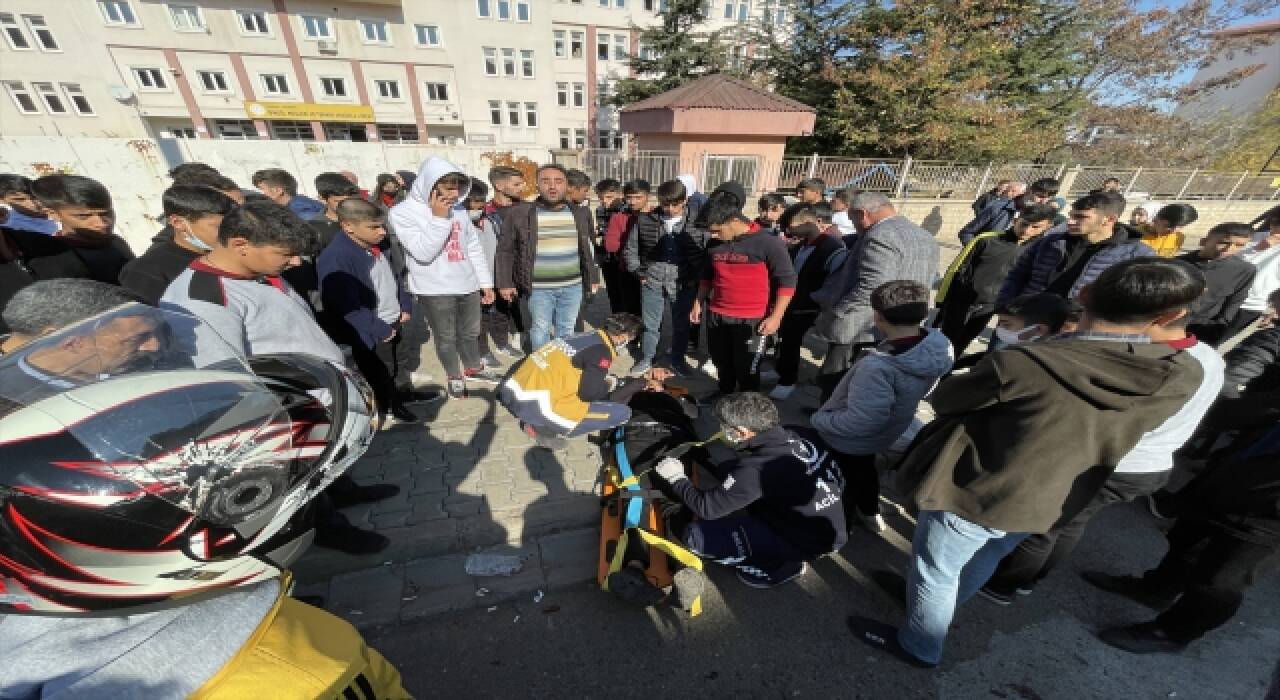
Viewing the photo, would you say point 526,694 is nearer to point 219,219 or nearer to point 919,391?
point 919,391

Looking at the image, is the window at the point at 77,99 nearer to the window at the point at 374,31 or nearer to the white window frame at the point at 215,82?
the white window frame at the point at 215,82

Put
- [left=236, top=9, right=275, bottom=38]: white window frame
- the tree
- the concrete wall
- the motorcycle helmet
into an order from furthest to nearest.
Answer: [left=236, top=9, right=275, bottom=38]: white window frame
the tree
the concrete wall
the motorcycle helmet

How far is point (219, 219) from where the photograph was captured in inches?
92.4

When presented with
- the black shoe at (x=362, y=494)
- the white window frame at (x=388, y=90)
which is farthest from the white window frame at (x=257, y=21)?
the black shoe at (x=362, y=494)

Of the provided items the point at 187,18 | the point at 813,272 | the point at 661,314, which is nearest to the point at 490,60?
the point at 187,18

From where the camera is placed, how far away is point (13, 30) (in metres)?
18.2

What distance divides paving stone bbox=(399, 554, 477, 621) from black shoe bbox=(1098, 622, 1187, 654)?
131 inches

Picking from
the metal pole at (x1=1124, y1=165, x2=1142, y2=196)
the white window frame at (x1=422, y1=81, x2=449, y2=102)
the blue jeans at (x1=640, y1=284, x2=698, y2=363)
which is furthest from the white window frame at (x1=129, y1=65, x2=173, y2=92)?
the metal pole at (x1=1124, y1=165, x2=1142, y2=196)

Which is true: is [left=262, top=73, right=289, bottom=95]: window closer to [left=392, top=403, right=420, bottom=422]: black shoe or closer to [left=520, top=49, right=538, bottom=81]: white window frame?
[left=520, top=49, right=538, bottom=81]: white window frame

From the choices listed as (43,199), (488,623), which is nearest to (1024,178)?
(488,623)

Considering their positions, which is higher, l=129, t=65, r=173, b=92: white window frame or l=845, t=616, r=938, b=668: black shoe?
l=129, t=65, r=173, b=92: white window frame

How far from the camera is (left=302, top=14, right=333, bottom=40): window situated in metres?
20.5

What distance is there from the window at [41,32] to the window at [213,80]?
4867 mm

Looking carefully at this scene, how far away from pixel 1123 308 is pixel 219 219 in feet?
13.4
